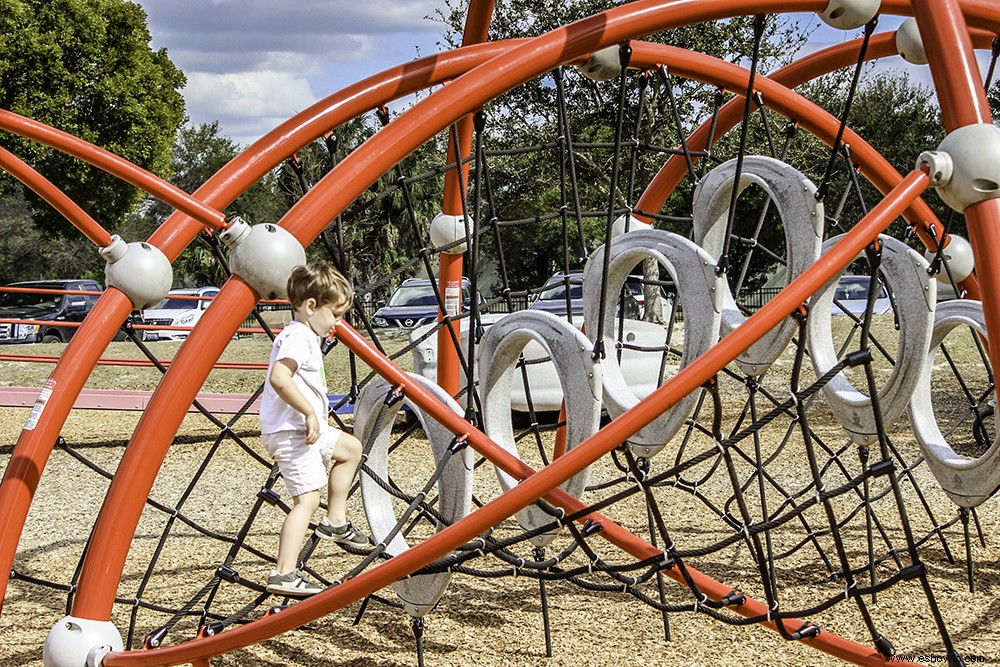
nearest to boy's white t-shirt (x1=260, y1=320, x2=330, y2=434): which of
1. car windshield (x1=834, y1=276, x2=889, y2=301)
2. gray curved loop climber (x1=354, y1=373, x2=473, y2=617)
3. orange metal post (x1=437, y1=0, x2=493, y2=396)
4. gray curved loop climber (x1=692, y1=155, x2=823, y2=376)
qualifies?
gray curved loop climber (x1=354, y1=373, x2=473, y2=617)

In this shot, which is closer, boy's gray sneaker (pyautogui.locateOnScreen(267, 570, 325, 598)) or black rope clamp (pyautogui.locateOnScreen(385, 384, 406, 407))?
boy's gray sneaker (pyautogui.locateOnScreen(267, 570, 325, 598))

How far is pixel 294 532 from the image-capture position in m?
3.24

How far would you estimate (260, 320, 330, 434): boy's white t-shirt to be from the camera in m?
3.18

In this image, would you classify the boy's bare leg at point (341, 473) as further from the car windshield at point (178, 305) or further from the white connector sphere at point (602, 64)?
the car windshield at point (178, 305)

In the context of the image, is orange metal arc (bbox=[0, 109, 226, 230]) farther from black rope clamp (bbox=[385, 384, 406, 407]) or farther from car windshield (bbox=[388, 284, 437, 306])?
car windshield (bbox=[388, 284, 437, 306])

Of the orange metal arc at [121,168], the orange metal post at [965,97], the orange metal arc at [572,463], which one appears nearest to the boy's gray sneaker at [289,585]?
the orange metal arc at [572,463]

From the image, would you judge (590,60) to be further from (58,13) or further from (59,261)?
(59,261)

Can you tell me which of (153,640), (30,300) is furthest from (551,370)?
(30,300)

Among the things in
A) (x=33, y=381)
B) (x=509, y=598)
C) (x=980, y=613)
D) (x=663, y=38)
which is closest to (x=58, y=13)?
(x=33, y=381)

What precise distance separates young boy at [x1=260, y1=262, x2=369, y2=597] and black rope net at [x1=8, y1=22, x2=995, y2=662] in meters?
0.12

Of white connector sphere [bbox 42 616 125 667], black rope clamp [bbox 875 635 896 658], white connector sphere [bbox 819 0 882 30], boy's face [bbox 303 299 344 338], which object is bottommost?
white connector sphere [bbox 42 616 125 667]

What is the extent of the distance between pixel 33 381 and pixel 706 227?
11049 millimetres

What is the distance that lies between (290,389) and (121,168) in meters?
0.79

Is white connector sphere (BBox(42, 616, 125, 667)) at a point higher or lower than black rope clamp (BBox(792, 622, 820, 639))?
lower
